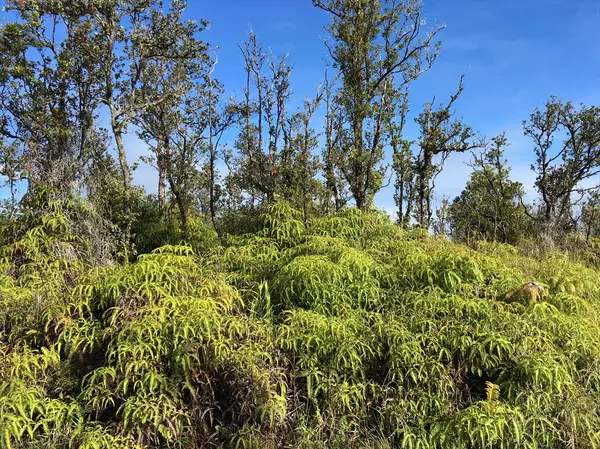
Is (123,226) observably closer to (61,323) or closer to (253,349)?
(61,323)

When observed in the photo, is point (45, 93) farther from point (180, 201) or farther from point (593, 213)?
point (593, 213)

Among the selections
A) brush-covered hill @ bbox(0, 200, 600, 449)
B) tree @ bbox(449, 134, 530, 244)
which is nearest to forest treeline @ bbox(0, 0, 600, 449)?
brush-covered hill @ bbox(0, 200, 600, 449)

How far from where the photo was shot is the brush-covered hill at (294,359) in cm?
257

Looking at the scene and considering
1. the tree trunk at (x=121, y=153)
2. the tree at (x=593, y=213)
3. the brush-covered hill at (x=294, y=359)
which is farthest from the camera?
the tree at (x=593, y=213)

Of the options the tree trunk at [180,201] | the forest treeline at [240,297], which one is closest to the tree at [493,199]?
the forest treeline at [240,297]

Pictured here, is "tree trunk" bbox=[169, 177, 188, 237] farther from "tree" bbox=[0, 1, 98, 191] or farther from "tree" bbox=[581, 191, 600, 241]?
"tree" bbox=[581, 191, 600, 241]

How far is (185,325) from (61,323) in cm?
93

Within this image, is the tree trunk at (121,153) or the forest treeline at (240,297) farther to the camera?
the tree trunk at (121,153)

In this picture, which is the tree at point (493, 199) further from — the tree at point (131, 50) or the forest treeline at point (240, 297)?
the tree at point (131, 50)

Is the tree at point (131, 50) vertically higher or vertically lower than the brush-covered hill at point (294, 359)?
higher

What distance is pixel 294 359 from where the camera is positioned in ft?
9.97

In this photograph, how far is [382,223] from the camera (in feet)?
16.6

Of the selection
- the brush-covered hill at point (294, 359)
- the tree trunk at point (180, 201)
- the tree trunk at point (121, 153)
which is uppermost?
the tree trunk at point (121, 153)

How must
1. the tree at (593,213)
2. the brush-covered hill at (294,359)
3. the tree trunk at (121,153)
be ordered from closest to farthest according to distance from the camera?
the brush-covered hill at (294,359), the tree trunk at (121,153), the tree at (593,213)
